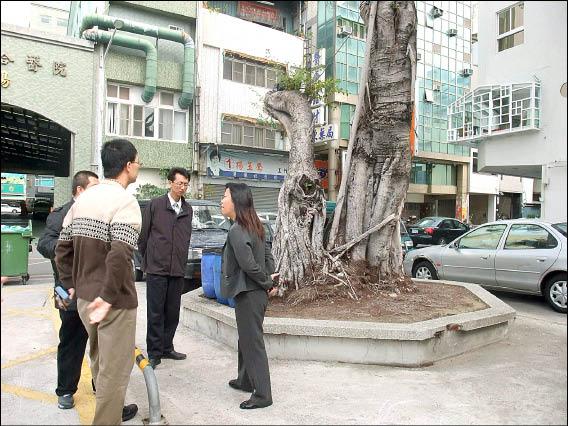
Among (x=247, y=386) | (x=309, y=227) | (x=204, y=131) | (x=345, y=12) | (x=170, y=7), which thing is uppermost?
(x=345, y=12)

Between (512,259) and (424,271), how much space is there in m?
2.19

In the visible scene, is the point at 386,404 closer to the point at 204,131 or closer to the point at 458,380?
the point at 458,380

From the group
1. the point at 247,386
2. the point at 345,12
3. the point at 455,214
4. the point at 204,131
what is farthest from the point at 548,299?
the point at 455,214

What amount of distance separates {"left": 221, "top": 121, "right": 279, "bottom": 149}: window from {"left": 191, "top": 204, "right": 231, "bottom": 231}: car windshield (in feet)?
41.8

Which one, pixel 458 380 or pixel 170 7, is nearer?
pixel 458 380

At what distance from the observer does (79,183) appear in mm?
4059

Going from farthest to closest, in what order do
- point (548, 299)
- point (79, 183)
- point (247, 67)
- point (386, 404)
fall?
1. point (247, 67)
2. point (548, 299)
3. point (79, 183)
4. point (386, 404)

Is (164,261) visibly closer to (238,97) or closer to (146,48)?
(146,48)

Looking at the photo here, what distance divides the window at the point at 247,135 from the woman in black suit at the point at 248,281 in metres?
19.4

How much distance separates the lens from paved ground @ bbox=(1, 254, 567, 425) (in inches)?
138

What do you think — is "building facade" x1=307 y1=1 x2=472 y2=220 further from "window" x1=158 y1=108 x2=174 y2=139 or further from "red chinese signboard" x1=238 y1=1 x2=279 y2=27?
"window" x1=158 y1=108 x2=174 y2=139

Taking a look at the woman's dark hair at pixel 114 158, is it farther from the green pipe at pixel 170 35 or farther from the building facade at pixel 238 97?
the building facade at pixel 238 97

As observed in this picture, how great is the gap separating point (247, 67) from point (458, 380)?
2155cm

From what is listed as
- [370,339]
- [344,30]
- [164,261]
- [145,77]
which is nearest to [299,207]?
[164,261]
